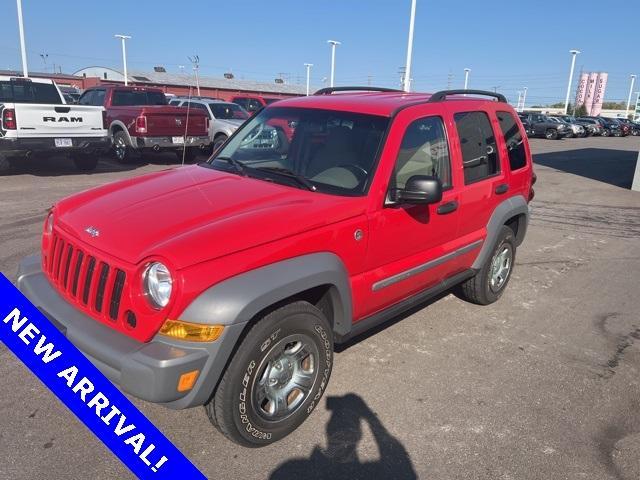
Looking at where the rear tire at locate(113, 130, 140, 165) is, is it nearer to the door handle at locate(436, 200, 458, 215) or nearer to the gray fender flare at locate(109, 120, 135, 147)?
the gray fender flare at locate(109, 120, 135, 147)

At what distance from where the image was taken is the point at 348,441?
2906 millimetres

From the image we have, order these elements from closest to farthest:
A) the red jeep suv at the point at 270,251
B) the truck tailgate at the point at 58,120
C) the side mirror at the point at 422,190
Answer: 1. the red jeep suv at the point at 270,251
2. the side mirror at the point at 422,190
3. the truck tailgate at the point at 58,120

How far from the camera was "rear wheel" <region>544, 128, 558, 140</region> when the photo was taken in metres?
34.1

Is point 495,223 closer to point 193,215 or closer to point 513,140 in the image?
point 513,140

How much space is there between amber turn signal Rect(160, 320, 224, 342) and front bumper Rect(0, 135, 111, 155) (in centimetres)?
925

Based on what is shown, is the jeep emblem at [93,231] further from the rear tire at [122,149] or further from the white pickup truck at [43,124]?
the rear tire at [122,149]

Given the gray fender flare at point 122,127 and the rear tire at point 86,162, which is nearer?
the rear tire at point 86,162

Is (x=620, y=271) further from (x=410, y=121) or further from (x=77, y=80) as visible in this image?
(x=77, y=80)

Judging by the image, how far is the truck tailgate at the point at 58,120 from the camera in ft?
32.1

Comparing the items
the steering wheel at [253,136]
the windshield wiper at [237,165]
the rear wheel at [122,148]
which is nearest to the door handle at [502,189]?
the steering wheel at [253,136]

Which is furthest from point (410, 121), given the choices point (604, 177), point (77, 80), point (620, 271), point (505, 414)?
point (77, 80)

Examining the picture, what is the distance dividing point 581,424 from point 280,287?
212 cm

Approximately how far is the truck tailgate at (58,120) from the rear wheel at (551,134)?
3103cm

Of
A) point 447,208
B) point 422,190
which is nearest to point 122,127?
point 447,208
